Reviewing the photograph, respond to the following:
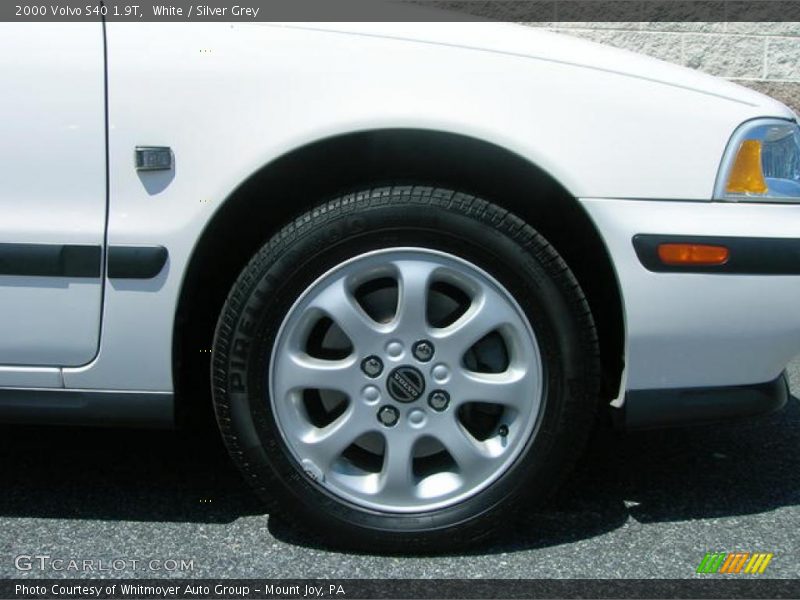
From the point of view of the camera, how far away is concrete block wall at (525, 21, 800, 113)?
6.70m

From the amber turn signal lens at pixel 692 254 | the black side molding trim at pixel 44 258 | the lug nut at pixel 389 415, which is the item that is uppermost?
the amber turn signal lens at pixel 692 254

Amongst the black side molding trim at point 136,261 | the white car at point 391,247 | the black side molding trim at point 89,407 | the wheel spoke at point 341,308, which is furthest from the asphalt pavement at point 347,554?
the black side molding trim at point 136,261

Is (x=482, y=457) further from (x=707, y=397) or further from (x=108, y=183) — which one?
(x=108, y=183)

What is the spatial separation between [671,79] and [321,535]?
1.27 metres

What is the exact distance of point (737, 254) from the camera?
92.8 inches

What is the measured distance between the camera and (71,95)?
2334 mm

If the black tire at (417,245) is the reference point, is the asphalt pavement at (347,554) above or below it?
below

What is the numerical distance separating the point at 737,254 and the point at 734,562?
27.5 inches

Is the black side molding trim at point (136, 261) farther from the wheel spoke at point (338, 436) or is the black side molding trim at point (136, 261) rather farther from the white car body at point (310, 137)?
the wheel spoke at point (338, 436)

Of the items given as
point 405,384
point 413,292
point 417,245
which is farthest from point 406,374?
point 417,245

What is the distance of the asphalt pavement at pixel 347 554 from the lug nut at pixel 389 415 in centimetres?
31

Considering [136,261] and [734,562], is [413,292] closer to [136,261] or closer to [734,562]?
[136,261]

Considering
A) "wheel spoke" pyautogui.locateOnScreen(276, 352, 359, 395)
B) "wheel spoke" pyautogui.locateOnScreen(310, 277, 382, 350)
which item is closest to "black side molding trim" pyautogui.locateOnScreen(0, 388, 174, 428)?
"wheel spoke" pyautogui.locateOnScreen(276, 352, 359, 395)
